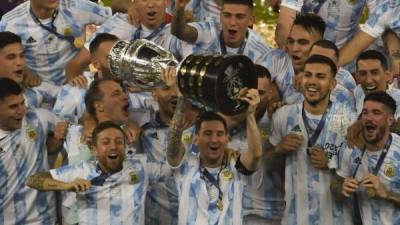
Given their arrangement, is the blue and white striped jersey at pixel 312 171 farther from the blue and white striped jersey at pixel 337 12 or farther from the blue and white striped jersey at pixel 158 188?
the blue and white striped jersey at pixel 337 12

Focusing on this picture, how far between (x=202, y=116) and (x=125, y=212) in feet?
2.23

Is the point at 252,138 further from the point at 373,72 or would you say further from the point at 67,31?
the point at 67,31

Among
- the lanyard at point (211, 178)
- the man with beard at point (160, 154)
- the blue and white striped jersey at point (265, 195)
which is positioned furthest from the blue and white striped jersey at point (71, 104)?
the blue and white striped jersey at point (265, 195)

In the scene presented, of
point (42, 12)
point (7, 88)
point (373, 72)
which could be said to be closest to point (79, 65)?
point (42, 12)

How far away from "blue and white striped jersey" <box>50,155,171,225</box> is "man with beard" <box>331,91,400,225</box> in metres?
1.14

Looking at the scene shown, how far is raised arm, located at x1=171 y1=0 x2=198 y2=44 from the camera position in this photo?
5.02 meters

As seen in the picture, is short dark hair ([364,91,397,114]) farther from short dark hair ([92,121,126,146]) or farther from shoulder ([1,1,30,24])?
shoulder ([1,1,30,24])

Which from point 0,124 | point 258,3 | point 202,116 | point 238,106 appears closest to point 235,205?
point 202,116

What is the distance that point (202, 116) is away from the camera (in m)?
4.59

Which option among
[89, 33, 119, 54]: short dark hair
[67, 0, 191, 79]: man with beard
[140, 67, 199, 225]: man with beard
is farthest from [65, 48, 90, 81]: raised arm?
[140, 67, 199, 225]: man with beard

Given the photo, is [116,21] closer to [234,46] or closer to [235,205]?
[234,46]

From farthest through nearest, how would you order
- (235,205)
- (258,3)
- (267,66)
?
(258,3) → (267,66) → (235,205)

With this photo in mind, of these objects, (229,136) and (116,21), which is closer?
(229,136)

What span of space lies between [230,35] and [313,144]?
0.96 meters
